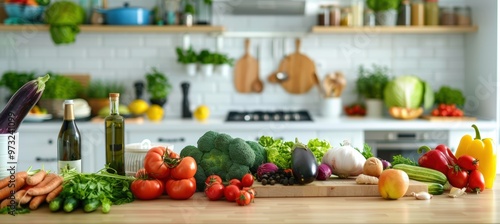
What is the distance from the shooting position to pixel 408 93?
224 inches

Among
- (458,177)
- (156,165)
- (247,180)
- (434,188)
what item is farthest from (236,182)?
(458,177)

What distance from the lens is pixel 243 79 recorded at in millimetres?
6074

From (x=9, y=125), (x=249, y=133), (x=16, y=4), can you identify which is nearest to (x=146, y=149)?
(x=9, y=125)

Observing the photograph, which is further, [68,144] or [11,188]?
[68,144]

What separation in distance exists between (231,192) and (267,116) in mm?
3065

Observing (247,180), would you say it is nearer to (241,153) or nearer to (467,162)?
(241,153)

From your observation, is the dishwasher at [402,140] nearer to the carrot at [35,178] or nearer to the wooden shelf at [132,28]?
the wooden shelf at [132,28]

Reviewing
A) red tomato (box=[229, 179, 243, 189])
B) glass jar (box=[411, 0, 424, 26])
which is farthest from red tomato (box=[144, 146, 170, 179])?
glass jar (box=[411, 0, 424, 26])

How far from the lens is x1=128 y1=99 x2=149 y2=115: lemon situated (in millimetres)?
5676

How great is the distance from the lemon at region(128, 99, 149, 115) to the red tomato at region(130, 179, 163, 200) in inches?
124

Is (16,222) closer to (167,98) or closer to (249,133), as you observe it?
(249,133)

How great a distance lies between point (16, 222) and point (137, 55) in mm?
3927

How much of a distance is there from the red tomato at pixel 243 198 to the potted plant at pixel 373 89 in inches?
143

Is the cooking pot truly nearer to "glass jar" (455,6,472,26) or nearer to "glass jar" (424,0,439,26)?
"glass jar" (424,0,439,26)
